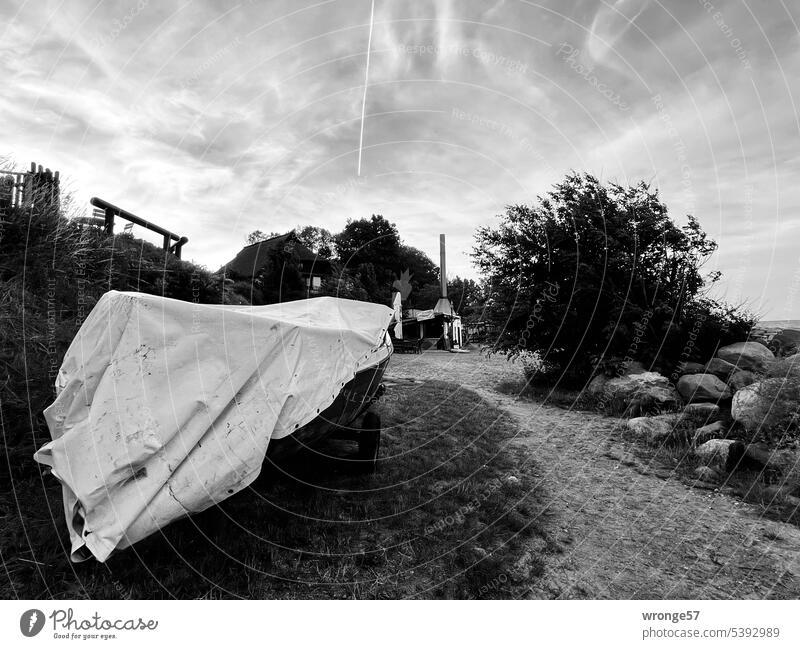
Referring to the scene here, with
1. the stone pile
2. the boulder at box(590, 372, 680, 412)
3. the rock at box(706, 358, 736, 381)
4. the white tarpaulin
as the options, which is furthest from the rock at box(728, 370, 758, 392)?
the white tarpaulin

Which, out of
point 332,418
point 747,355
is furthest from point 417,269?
point 332,418

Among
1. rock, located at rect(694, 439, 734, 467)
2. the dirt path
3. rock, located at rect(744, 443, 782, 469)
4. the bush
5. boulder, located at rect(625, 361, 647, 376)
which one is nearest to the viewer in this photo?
the dirt path

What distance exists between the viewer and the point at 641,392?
8.12m

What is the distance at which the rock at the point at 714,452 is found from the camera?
522cm

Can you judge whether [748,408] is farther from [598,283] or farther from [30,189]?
[30,189]

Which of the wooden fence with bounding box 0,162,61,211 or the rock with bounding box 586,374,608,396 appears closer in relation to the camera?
the wooden fence with bounding box 0,162,61,211

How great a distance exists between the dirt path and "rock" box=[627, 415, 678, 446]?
1.42 feet

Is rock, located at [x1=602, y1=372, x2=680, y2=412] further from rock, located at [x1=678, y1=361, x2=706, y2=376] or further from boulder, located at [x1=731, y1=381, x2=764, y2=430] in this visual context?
boulder, located at [x1=731, y1=381, x2=764, y2=430]

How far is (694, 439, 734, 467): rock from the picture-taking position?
522 centimetres

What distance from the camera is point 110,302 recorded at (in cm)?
305

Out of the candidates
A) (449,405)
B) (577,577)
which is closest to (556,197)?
(449,405)

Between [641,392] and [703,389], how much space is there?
3.28 feet

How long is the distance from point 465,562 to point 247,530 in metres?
1.83
